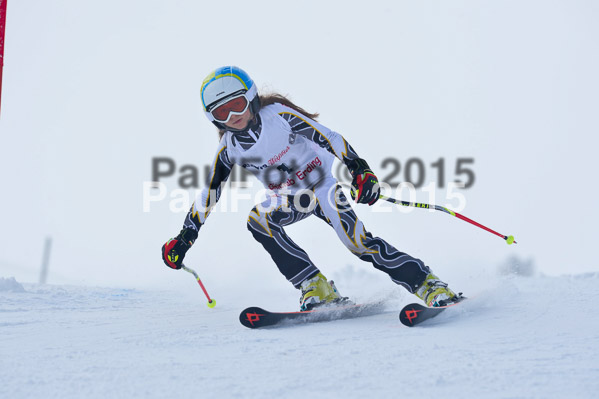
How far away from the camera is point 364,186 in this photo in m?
3.01

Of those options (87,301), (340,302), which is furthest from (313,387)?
(87,301)

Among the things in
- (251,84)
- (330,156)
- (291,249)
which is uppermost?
(251,84)

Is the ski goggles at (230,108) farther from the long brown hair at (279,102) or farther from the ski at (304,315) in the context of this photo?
the ski at (304,315)

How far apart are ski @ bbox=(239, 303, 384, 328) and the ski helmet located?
3.92 feet

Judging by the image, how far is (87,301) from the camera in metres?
4.17

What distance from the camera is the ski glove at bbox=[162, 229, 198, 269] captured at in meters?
3.18

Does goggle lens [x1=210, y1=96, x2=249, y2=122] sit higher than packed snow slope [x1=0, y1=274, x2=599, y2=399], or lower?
higher

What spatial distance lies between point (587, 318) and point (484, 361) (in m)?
1.29

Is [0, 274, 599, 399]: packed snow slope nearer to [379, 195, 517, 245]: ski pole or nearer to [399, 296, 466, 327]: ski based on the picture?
[399, 296, 466, 327]: ski

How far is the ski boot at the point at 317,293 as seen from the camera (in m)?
3.28

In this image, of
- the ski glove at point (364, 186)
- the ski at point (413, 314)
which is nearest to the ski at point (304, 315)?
the ski at point (413, 314)

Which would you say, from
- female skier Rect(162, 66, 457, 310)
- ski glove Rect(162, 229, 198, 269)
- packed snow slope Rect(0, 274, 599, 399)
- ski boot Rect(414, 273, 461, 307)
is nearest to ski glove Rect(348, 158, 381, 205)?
female skier Rect(162, 66, 457, 310)

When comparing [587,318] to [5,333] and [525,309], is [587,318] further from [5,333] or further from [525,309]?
[5,333]

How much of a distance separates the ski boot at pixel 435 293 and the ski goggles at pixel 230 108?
164cm
